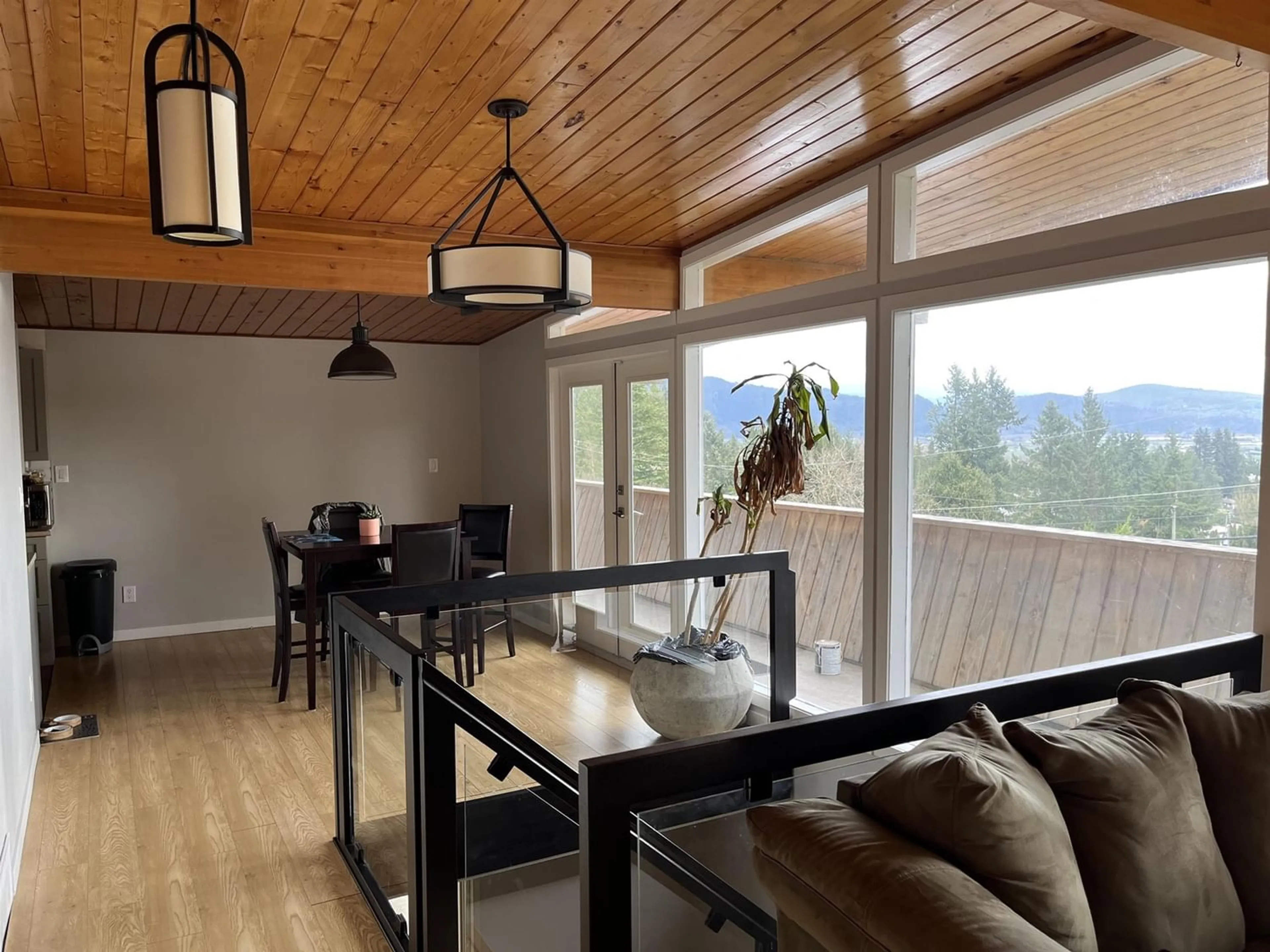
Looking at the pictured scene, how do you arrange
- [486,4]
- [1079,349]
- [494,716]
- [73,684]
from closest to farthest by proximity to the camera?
[494,716]
[486,4]
[1079,349]
[73,684]

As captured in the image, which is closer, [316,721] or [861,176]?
[861,176]

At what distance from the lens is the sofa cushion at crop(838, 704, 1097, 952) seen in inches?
52.5

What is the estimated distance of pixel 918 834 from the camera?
1368 mm

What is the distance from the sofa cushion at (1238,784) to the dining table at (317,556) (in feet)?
13.8

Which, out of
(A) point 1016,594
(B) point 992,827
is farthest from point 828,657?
(B) point 992,827

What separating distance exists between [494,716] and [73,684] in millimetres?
4613

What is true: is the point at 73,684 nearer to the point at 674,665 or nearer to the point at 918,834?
the point at 674,665

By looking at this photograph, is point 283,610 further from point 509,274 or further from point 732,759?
point 732,759

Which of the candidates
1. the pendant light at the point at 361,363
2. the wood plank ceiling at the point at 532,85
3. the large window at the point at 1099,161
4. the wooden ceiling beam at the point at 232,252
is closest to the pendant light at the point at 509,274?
the wood plank ceiling at the point at 532,85

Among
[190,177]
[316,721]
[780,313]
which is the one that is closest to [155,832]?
[316,721]

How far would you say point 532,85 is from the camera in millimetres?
2869

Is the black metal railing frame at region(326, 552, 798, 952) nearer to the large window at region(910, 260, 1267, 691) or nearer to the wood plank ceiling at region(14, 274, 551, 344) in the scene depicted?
the large window at region(910, 260, 1267, 691)

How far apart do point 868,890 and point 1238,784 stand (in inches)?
41.6

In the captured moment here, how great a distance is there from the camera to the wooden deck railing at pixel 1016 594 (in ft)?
9.05
